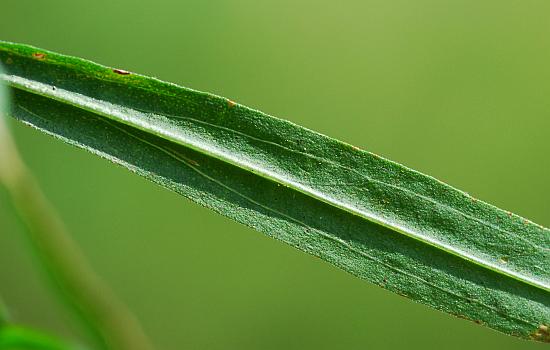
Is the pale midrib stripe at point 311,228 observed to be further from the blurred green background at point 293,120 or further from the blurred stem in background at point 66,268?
the blurred green background at point 293,120

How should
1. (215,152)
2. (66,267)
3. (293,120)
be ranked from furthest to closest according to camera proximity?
1. (293,120)
2. (215,152)
3. (66,267)

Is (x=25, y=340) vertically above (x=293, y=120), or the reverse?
(x=25, y=340)

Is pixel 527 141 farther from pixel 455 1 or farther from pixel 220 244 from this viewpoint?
pixel 220 244

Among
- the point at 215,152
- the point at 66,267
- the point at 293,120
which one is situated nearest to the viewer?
the point at 66,267

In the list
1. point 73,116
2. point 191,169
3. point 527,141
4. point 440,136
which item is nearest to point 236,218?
point 191,169

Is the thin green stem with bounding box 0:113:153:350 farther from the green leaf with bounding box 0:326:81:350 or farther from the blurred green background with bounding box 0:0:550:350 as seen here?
the blurred green background with bounding box 0:0:550:350

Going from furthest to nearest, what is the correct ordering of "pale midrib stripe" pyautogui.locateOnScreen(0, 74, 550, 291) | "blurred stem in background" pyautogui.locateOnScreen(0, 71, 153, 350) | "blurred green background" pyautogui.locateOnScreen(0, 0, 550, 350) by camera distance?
"blurred green background" pyautogui.locateOnScreen(0, 0, 550, 350) < "pale midrib stripe" pyautogui.locateOnScreen(0, 74, 550, 291) < "blurred stem in background" pyautogui.locateOnScreen(0, 71, 153, 350)

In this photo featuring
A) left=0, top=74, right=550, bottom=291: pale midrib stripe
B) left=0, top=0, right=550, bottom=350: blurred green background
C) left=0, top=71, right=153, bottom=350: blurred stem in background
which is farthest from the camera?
left=0, top=0, right=550, bottom=350: blurred green background

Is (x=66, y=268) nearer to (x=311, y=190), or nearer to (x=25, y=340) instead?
(x=25, y=340)

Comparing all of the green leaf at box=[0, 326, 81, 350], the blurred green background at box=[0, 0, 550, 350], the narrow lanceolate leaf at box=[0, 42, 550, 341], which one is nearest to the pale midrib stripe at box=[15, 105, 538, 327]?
the narrow lanceolate leaf at box=[0, 42, 550, 341]

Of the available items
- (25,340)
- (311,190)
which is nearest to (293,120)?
(311,190)
